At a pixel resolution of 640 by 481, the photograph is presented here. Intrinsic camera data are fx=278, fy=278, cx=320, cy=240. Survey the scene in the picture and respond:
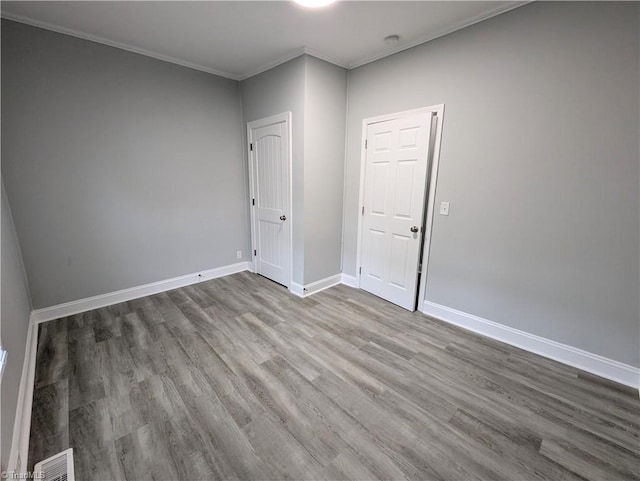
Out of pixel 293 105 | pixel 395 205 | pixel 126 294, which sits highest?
pixel 293 105

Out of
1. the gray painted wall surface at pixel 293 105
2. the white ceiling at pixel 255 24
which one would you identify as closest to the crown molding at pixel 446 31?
the white ceiling at pixel 255 24

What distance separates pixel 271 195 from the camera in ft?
11.9

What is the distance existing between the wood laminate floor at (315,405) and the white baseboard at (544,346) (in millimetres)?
74

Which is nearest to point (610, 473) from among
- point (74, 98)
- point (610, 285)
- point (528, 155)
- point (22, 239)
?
point (610, 285)

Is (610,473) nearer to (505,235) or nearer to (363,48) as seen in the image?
(505,235)

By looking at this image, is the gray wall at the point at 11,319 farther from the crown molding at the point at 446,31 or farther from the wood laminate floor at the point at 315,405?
the crown molding at the point at 446,31

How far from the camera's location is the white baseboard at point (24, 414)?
1312 mm

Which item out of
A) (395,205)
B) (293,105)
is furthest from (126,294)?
(395,205)

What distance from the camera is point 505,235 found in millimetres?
2357

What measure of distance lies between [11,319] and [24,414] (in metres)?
0.59

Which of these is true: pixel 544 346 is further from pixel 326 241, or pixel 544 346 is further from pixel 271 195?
pixel 271 195

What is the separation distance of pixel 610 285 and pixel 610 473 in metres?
1.17

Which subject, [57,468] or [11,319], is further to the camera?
[11,319]

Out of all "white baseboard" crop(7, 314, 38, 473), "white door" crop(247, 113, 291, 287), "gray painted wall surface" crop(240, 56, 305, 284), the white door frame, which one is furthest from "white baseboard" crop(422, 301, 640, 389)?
"white baseboard" crop(7, 314, 38, 473)
